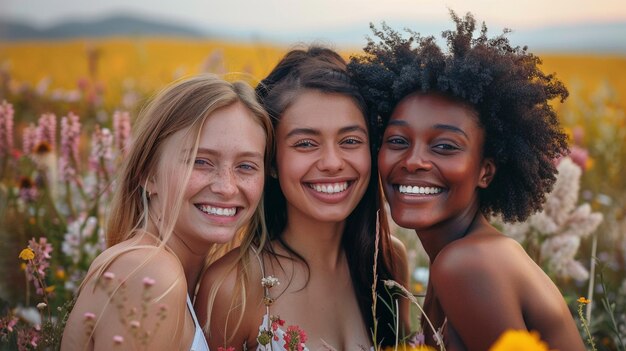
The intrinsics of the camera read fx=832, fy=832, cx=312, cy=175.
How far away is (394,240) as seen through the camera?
4457 millimetres

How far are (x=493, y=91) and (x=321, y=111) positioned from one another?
78 centimetres

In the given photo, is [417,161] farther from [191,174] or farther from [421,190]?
[191,174]

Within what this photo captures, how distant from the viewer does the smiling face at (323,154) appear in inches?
149

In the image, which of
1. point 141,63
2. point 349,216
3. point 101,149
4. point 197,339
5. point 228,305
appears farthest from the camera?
point 141,63

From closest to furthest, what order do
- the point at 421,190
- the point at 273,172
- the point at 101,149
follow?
the point at 421,190, the point at 273,172, the point at 101,149

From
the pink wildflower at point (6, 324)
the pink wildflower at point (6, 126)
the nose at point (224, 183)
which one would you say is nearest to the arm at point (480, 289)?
the nose at point (224, 183)

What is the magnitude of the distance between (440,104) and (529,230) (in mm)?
1560

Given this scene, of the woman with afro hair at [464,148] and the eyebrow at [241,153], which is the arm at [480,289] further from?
the eyebrow at [241,153]

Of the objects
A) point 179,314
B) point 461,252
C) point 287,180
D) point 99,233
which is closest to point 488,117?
point 461,252

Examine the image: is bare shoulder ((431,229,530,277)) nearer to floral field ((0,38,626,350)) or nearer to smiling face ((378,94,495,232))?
smiling face ((378,94,495,232))

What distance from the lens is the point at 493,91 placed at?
141 inches

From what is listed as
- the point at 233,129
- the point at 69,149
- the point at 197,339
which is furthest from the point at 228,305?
the point at 69,149

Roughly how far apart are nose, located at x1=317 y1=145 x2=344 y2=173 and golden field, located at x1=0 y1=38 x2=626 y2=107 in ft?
7.69

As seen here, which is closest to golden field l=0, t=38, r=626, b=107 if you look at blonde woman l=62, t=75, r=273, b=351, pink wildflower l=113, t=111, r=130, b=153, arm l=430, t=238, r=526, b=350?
pink wildflower l=113, t=111, r=130, b=153
